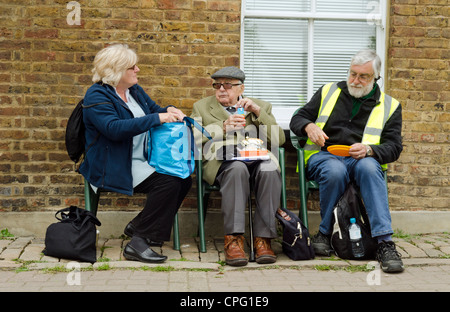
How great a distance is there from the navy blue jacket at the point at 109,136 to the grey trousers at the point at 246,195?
2.33 feet

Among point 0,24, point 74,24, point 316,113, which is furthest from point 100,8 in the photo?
point 316,113

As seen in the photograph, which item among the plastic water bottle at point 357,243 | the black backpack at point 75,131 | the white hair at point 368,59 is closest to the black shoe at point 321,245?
the plastic water bottle at point 357,243

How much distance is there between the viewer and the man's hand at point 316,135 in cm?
479

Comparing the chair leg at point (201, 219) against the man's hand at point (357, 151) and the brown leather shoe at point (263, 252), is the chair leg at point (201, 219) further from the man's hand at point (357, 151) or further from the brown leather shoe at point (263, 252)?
the man's hand at point (357, 151)

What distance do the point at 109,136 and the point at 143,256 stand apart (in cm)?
94

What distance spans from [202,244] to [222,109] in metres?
1.13

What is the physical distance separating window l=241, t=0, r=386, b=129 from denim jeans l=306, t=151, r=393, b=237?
0.92 metres

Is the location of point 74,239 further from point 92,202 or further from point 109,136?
point 109,136

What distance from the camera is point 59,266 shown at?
421 centimetres

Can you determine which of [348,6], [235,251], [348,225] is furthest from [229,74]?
[348,6]

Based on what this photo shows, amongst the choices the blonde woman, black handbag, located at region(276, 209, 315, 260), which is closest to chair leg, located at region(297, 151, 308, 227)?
black handbag, located at region(276, 209, 315, 260)

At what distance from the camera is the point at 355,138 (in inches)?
193

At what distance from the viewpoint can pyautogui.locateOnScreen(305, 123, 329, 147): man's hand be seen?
15.7 ft
